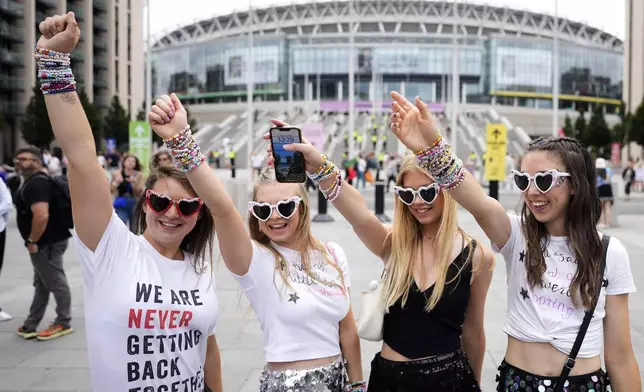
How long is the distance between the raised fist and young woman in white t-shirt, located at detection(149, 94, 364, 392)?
70 cm

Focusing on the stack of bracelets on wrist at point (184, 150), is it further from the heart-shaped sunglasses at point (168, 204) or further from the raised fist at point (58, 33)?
the raised fist at point (58, 33)

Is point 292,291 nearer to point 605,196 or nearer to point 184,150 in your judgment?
point 184,150

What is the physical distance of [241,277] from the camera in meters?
2.51

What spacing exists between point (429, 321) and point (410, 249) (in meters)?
0.31

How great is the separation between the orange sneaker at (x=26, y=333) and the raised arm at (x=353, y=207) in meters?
4.45

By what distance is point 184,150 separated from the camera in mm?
2145

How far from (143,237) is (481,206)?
129 centimetres

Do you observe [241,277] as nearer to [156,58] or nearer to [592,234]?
[592,234]

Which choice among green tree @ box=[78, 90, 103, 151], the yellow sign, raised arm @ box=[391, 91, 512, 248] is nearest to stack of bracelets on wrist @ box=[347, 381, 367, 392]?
raised arm @ box=[391, 91, 512, 248]

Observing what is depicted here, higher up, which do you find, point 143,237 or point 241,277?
point 143,237

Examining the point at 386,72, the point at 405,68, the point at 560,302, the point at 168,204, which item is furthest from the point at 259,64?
the point at 560,302

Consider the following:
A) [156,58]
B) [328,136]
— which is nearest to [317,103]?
[328,136]

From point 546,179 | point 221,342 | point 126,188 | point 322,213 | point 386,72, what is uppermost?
point 386,72

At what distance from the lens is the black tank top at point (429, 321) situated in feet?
8.20
